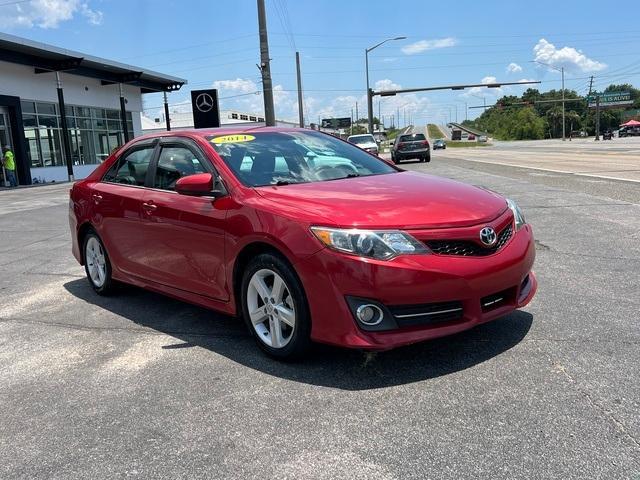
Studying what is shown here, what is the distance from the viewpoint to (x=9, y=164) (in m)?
25.2

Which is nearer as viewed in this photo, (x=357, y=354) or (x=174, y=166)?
(x=357, y=354)

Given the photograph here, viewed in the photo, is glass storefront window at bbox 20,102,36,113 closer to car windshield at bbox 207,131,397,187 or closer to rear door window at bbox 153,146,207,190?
rear door window at bbox 153,146,207,190

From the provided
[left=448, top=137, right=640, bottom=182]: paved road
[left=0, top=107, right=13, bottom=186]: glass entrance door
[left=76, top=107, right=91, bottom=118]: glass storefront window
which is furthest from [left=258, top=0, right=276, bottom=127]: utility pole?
[left=76, top=107, right=91, bottom=118]: glass storefront window

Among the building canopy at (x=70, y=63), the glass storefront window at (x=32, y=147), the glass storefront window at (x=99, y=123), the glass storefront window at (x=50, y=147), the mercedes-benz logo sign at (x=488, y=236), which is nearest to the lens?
the mercedes-benz logo sign at (x=488, y=236)

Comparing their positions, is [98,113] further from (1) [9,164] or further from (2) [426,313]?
(2) [426,313]

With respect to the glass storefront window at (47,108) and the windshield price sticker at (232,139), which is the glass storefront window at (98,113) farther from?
the windshield price sticker at (232,139)

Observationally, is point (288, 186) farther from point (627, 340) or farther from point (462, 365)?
point (627, 340)

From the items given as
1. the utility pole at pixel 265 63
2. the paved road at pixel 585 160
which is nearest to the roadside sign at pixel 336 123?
the paved road at pixel 585 160

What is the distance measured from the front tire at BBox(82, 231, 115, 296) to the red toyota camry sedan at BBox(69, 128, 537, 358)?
1.57 feet

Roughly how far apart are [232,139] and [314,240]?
5.50 feet

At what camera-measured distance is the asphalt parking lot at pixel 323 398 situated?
269 cm

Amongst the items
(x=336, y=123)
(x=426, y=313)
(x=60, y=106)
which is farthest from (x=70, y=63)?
(x=336, y=123)

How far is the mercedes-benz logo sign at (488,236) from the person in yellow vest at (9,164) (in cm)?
2599

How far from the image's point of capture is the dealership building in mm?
26500
